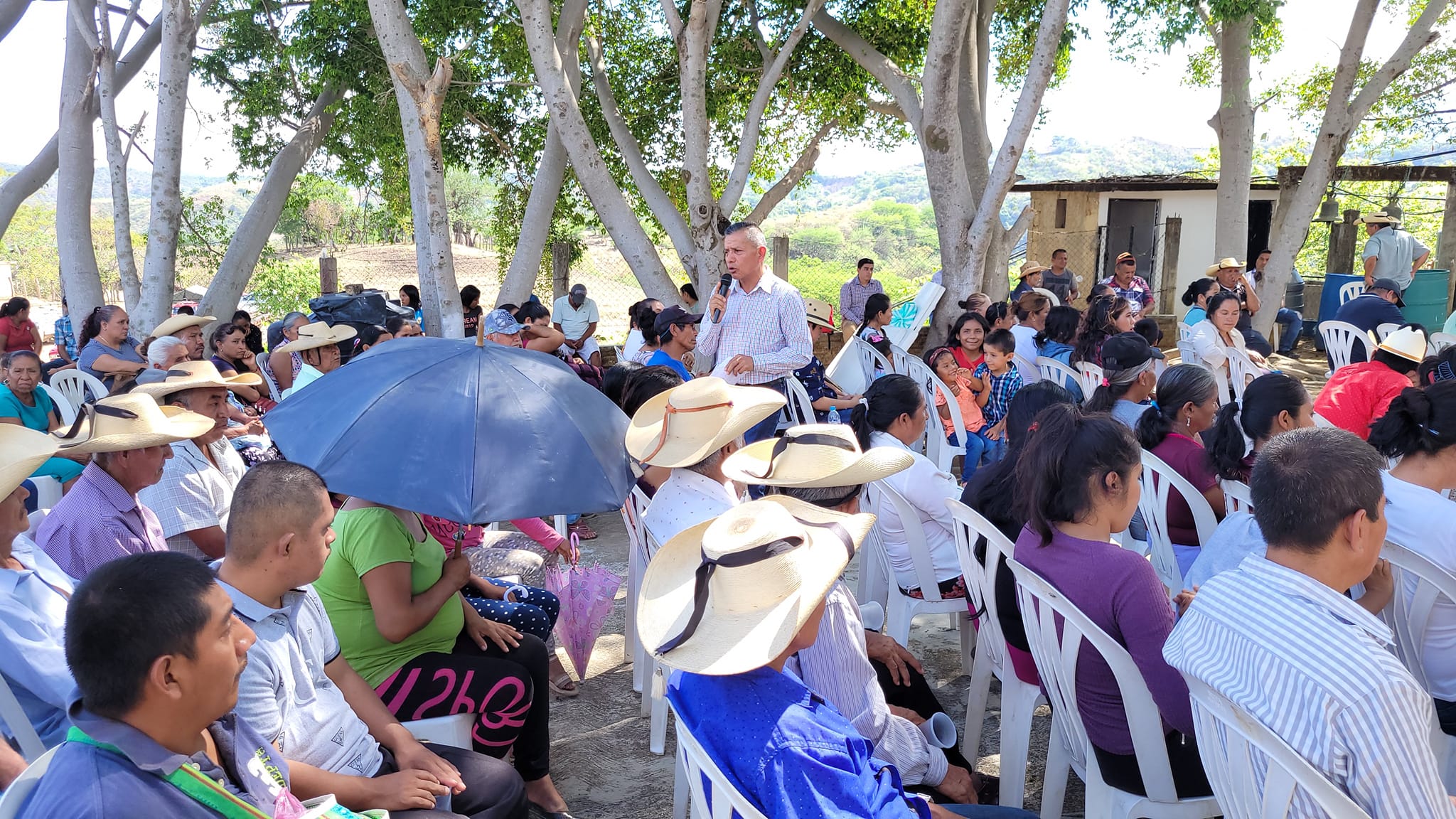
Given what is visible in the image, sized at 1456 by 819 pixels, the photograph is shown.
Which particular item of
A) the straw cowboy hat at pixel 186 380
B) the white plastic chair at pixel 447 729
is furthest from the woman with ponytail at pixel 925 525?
the straw cowboy hat at pixel 186 380

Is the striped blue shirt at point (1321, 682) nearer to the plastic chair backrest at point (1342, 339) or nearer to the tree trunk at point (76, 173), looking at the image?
the plastic chair backrest at point (1342, 339)

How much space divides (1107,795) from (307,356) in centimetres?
520

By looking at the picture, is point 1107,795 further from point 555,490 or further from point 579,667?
point 579,667

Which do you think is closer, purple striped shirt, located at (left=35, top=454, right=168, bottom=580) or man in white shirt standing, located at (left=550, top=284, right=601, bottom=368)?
purple striped shirt, located at (left=35, top=454, right=168, bottom=580)

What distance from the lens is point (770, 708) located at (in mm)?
1778

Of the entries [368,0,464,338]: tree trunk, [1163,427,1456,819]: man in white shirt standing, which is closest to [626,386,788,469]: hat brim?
[1163,427,1456,819]: man in white shirt standing

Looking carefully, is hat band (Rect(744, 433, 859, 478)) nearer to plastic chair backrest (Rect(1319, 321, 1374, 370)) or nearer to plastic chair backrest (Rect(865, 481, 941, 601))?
plastic chair backrest (Rect(865, 481, 941, 601))

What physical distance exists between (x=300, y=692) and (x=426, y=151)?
5901 mm

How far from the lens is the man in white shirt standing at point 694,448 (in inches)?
127

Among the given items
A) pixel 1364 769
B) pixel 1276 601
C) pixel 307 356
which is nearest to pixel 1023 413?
pixel 1276 601

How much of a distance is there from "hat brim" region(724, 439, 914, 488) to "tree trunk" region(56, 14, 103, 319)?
30.7 ft

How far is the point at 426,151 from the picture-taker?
7.48 meters

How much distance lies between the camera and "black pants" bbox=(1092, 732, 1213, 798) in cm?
238

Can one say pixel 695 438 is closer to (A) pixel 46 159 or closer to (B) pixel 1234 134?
(B) pixel 1234 134
